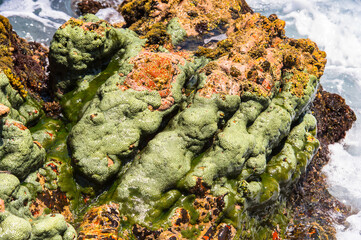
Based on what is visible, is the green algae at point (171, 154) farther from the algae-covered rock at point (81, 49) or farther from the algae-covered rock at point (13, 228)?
the algae-covered rock at point (81, 49)

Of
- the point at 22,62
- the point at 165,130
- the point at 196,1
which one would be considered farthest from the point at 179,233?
the point at 196,1

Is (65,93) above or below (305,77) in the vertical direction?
below

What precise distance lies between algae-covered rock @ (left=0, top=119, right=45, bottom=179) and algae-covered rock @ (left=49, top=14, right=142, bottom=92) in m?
2.21

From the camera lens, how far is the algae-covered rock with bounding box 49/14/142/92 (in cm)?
643

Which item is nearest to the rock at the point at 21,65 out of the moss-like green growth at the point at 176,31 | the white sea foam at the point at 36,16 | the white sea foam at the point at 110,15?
the moss-like green growth at the point at 176,31

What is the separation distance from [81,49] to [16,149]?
2.79 meters

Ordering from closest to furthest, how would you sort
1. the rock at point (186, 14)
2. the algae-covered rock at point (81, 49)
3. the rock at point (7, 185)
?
the rock at point (7, 185) → the algae-covered rock at point (81, 49) → the rock at point (186, 14)

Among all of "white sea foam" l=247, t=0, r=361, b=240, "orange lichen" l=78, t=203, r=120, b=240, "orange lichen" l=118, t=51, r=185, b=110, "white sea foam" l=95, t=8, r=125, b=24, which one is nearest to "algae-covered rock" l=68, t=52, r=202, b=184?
"orange lichen" l=118, t=51, r=185, b=110

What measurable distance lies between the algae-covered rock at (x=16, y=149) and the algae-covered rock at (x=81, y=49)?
2.21 m

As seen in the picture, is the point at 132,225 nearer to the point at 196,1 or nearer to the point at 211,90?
the point at 211,90

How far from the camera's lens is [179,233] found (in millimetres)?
5219

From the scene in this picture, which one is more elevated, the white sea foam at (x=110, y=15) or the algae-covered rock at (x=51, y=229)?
the white sea foam at (x=110, y=15)

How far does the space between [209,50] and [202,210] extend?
431 cm

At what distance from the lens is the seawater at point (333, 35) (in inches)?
371
